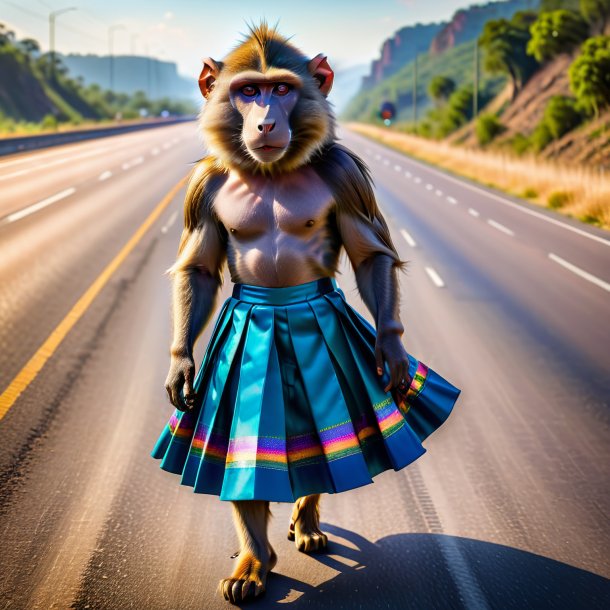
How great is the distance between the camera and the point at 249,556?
381 cm

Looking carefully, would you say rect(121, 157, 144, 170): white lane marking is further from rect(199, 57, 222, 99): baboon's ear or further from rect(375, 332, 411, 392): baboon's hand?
rect(375, 332, 411, 392): baboon's hand

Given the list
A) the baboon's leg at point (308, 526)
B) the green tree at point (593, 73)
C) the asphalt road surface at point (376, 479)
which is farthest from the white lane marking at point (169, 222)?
the green tree at point (593, 73)

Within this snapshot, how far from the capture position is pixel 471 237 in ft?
54.7

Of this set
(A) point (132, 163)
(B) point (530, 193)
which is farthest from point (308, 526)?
(A) point (132, 163)

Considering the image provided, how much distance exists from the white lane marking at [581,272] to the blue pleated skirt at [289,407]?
28.4 feet

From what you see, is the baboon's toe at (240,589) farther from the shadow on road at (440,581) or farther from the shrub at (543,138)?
the shrub at (543,138)

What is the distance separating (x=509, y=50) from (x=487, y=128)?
468 inches

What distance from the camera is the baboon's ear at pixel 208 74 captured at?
143 inches

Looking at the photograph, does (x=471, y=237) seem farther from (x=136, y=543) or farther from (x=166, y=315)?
(x=136, y=543)

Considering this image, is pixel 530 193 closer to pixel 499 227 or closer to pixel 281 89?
pixel 499 227

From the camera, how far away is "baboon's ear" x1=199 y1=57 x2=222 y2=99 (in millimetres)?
3638

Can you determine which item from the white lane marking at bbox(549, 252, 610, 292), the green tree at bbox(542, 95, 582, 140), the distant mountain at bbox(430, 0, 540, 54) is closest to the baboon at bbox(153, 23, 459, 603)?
the white lane marking at bbox(549, 252, 610, 292)

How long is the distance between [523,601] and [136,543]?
1719 millimetres

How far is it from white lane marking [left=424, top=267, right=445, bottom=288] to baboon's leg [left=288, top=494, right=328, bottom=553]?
7.86m
